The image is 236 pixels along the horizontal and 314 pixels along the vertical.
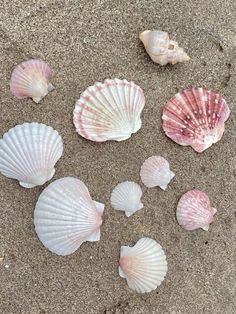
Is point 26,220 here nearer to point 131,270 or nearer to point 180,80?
point 131,270

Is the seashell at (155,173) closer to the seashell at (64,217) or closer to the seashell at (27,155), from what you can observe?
the seashell at (64,217)

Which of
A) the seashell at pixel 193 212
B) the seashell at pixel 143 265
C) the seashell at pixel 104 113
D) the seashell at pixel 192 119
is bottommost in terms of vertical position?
the seashell at pixel 143 265

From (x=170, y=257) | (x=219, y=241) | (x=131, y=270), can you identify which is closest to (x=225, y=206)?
(x=219, y=241)

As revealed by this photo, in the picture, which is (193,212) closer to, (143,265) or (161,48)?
(143,265)

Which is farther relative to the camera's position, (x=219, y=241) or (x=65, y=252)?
(x=219, y=241)

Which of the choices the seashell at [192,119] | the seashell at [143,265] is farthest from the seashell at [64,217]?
the seashell at [192,119]

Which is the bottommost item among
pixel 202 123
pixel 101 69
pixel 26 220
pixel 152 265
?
pixel 152 265
